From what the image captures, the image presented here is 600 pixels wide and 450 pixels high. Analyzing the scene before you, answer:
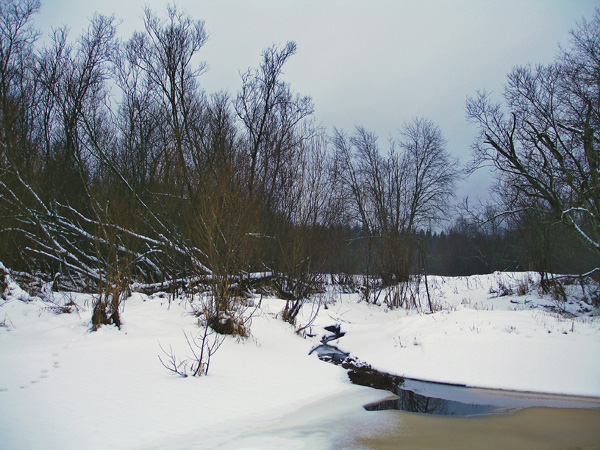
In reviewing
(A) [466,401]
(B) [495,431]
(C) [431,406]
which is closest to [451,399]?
(A) [466,401]

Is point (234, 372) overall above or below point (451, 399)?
above

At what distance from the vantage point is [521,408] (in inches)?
212

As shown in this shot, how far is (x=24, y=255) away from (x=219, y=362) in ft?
25.3

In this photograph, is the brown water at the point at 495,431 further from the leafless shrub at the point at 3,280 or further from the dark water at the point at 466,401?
the leafless shrub at the point at 3,280

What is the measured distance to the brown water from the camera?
4.04m

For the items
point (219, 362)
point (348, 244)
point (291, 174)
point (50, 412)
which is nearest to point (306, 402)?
point (219, 362)

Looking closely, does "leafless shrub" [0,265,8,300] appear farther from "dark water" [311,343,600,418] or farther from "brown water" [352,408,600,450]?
"brown water" [352,408,600,450]

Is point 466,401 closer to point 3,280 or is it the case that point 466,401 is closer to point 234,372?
point 234,372

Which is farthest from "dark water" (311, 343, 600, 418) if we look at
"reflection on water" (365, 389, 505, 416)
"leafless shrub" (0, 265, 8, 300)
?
"leafless shrub" (0, 265, 8, 300)

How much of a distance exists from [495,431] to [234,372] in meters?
3.64

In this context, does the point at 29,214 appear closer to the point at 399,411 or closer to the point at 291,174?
the point at 291,174

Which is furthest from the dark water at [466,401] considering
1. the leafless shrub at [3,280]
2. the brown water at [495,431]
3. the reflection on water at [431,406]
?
the leafless shrub at [3,280]

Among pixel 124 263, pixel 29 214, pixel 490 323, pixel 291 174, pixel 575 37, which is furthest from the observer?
pixel 575 37

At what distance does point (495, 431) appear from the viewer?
177 inches
